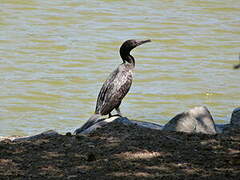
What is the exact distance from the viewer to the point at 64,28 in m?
19.0

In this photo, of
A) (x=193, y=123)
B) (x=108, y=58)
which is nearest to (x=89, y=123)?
(x=193, y=123)

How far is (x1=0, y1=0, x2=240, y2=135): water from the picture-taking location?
1295 centimetres

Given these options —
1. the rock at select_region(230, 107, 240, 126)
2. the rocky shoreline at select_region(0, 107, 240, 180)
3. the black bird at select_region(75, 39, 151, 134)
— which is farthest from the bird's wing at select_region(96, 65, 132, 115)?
the rocky shoreline at select_region(0, 107, 240, 180)

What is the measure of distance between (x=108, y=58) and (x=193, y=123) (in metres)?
8.16

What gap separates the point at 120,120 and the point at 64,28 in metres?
10.6

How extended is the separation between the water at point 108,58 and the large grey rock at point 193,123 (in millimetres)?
3438

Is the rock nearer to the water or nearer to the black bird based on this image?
the black bird

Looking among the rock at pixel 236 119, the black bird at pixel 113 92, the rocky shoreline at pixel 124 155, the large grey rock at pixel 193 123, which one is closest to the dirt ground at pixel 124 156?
the rocky shoreline at pixel 124 155

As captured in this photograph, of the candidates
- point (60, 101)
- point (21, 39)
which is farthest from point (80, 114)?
point (21, 39)

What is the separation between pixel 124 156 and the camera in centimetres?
679

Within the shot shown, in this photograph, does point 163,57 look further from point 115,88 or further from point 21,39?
point 115,88

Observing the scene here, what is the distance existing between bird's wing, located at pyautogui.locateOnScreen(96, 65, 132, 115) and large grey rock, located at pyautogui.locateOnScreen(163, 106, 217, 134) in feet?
5.59

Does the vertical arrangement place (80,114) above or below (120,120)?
below

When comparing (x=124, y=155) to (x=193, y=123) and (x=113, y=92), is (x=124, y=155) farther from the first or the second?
(x=113, y=92)
